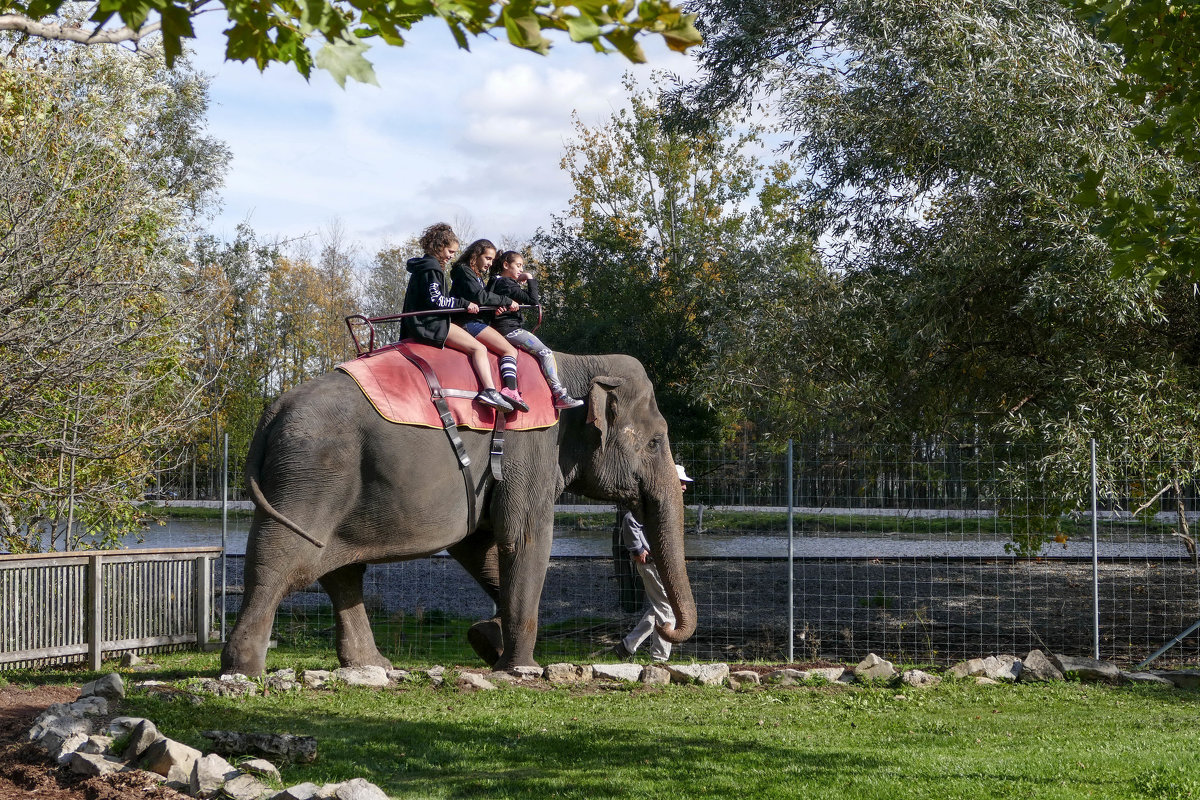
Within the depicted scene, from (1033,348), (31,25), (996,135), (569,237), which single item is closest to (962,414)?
(1033,348)

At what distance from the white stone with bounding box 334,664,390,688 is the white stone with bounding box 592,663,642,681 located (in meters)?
1.72

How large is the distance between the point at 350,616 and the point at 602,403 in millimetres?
2808

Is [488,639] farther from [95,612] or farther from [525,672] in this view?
[95,612]

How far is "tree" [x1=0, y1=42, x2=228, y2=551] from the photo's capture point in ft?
33.5

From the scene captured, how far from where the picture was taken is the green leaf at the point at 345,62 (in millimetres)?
3160

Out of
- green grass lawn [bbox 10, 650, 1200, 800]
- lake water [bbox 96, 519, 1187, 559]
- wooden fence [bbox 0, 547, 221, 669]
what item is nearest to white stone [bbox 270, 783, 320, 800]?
green grass lawn [bbox 10, 650, 1200, 800]

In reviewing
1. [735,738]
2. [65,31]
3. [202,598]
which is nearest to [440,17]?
[65,31]

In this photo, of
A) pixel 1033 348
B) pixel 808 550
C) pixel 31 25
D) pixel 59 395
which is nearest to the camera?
pixel 31 25

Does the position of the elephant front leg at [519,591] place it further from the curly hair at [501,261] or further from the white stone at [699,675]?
the curly hair at [501,261]

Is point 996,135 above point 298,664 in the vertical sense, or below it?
above

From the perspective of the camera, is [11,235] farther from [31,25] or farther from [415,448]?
[31,25]

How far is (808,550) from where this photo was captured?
89.3 feet

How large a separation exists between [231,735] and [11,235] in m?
5.90

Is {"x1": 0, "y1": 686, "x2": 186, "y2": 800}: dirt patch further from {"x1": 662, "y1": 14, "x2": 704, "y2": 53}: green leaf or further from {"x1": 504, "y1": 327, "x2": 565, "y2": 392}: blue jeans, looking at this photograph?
{"x1": 504, "y1": 327, "x2": 565, "y2": 392}: blue jeans
